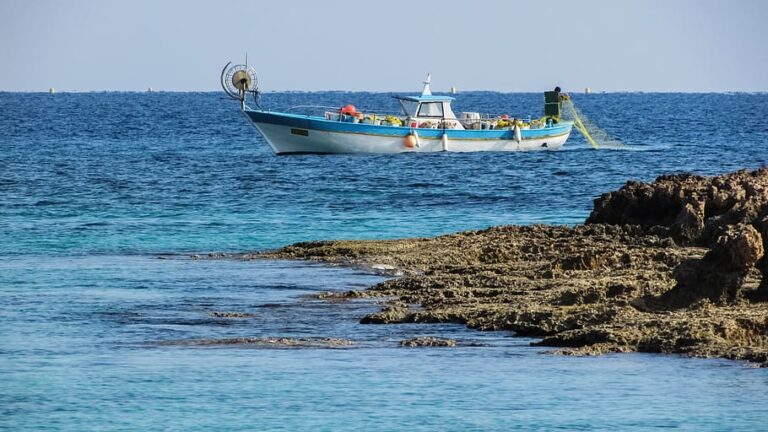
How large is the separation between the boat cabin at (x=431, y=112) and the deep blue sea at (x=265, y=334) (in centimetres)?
1099

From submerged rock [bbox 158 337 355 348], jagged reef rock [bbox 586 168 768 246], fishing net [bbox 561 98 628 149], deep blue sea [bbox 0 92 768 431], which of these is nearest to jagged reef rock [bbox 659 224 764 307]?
deep blue sea [bbox 0 92 768 431]

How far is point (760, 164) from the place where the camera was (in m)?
47.7

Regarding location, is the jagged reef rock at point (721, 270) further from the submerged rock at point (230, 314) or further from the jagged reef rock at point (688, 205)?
the submerged rock at point (230, 314)

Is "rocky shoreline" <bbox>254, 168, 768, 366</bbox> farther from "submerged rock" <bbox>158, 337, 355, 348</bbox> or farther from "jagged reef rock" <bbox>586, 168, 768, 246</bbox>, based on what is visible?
"submerged rock" <bbox>158, 337, 355, 348</bbox>

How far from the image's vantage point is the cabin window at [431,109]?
5322 cm

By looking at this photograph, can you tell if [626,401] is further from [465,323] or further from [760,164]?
[760,164]

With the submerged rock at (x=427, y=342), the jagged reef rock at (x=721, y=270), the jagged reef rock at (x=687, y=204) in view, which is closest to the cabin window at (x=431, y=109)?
the jagged reef rock at (x=687, y=204)

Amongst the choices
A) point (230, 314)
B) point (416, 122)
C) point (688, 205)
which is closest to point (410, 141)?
point (416, 122)

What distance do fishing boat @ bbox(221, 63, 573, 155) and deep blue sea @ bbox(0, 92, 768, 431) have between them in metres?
10.5

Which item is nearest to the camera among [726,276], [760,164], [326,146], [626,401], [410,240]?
[626,401]

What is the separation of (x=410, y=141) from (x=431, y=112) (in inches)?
58.9

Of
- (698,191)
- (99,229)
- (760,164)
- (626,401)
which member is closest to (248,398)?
(626,401)

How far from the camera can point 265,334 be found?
1563 centimetres

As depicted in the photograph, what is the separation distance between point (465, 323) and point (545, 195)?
841 inches
